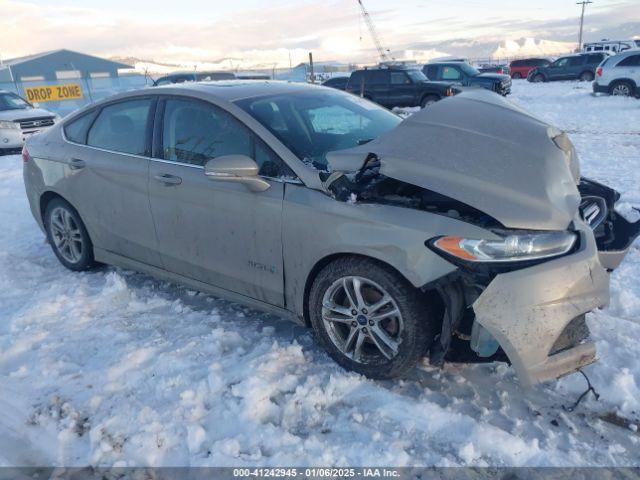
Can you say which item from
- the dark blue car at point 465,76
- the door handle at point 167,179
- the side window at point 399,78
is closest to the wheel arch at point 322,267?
the door handle at point 167,179

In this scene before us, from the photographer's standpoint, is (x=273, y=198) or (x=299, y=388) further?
(x=273, y=198)

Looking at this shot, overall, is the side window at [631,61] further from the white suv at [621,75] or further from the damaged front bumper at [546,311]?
the damaged front bumper at [546,311]

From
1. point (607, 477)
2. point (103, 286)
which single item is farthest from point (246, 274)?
point (607, 477)

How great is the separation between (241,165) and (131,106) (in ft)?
5.34

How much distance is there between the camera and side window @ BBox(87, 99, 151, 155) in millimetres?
3883

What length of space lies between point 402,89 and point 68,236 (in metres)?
14.6

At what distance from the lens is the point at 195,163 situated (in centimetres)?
351

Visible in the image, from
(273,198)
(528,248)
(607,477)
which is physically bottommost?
(607,477)

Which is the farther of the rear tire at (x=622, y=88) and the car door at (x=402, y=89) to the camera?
the rear tire at (x=622, y=88)

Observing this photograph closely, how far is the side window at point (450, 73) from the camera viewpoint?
21312 millimetres

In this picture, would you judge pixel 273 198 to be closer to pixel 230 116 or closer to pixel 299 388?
pixel 230 116

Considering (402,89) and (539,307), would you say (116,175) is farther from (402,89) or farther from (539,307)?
(402,89)

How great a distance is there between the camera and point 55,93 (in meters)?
18.9

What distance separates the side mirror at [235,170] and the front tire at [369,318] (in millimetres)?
716
